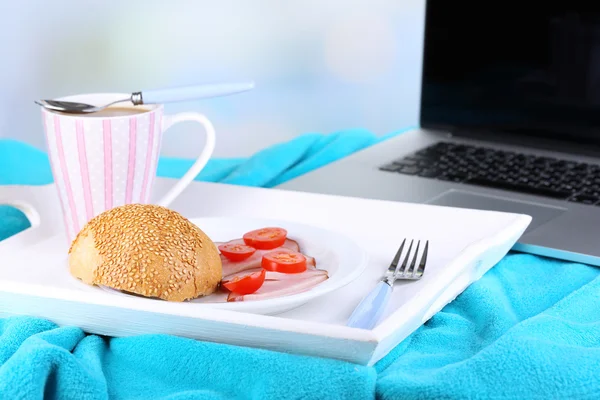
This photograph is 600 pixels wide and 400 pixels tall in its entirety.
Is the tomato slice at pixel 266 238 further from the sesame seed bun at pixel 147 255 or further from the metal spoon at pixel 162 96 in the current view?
the metal spoon at pixel 162 96

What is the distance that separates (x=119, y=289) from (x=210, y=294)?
3.3 inches

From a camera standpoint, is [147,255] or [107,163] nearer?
[147,255]

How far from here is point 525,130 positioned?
5.16 feet

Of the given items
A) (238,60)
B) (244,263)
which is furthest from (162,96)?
(238,60)

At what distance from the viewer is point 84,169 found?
0.98 metres


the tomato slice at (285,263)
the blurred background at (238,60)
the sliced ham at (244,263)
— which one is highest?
the tomato slice at (285,263)

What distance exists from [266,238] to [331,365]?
246mm

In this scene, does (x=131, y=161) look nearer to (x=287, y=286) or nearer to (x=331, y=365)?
(x=287, y=286)

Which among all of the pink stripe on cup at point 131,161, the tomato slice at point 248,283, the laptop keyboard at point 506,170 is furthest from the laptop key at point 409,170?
the tomato slice at point 248,283

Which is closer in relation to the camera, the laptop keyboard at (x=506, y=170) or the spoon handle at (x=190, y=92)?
the spoon handle at (x=190, y=92)

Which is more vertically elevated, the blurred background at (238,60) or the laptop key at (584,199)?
the laptop key at (584,199)

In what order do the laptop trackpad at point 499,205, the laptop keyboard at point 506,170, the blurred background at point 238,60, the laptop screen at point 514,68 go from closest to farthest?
the laptop trackpad at point 499,205 < the laptop keyboard at point 506,170 < the laptop screen at point 514,68 < the blurred background at point 238,60

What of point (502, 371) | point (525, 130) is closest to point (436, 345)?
point (502, 371)

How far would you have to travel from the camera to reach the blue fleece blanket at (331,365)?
2.23 ft
